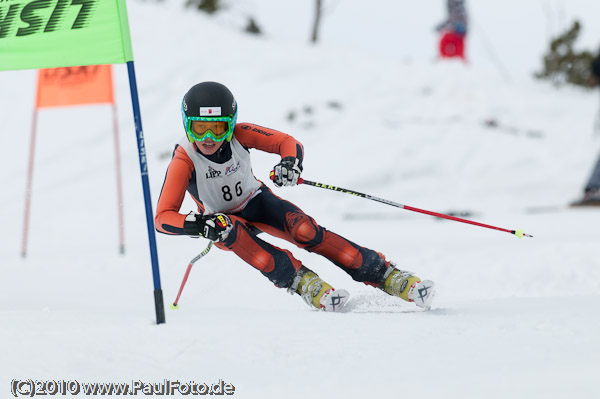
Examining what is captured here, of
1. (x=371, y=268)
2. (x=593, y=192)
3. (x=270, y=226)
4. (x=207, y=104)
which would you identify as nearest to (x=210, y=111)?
(x=207, y=104)

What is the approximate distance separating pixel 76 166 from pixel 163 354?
10453 millimetres

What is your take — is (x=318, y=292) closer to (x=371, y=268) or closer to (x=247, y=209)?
(x=371, y=268)

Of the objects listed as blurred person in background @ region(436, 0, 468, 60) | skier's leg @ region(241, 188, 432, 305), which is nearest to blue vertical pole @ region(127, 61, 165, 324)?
skier's leg @ region(241, 188, 432, 305)

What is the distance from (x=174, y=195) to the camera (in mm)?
3439

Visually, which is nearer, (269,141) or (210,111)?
(210,111)

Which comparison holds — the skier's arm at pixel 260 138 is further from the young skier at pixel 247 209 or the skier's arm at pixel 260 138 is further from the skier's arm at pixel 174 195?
the skier's arm at pixel 174 195

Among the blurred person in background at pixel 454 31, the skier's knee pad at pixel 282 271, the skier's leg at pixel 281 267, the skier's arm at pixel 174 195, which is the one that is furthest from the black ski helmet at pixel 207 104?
the blurred person in background at pixel 454 31

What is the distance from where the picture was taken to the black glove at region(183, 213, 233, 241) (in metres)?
3.18

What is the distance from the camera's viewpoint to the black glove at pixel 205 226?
3176 millimetres

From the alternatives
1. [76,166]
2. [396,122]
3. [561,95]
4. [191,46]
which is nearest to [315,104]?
[396,122]

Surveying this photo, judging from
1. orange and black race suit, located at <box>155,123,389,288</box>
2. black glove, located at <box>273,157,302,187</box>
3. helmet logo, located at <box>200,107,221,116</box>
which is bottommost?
orange and black race suit, located at <box>155,123,389,288</box>

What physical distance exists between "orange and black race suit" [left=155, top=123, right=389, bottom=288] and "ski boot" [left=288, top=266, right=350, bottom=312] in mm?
55

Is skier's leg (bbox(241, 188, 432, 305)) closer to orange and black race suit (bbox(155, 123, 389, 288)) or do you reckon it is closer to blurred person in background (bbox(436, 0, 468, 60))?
orange and black race suit (bbox(155, 123, 389, 288))

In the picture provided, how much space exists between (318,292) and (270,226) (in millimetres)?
570
